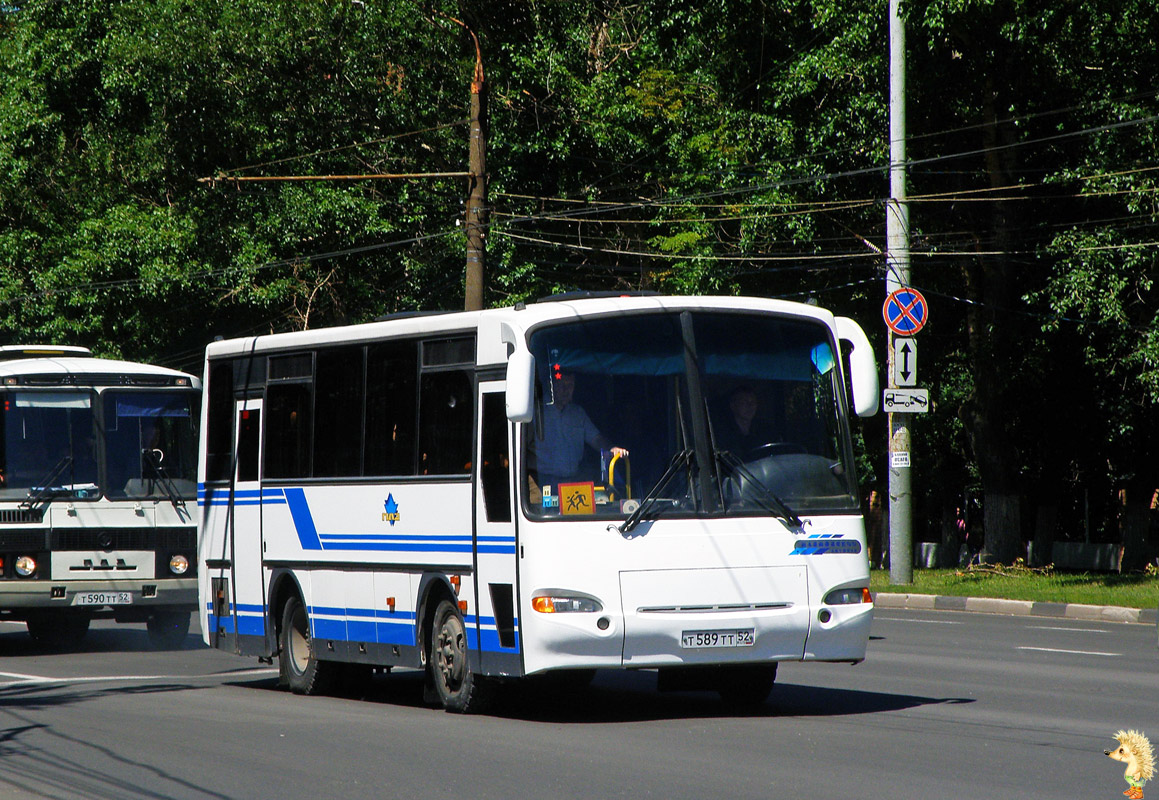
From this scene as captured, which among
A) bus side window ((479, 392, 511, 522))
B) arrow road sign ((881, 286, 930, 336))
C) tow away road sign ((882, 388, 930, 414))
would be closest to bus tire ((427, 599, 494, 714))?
bus side window ((479, 392, 511, 522))

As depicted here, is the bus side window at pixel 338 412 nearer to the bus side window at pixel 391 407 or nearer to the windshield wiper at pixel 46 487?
the bus side window at pixel 391 407

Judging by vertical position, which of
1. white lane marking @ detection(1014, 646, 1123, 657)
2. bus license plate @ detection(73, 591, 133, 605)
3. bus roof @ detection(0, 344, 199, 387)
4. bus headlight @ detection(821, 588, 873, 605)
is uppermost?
bus roof @ detection(0, 344, 199, 387)

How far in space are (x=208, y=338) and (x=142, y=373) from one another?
23.0 m

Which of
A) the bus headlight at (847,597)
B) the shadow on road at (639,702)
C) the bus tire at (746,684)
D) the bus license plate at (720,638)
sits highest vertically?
the bus headlight at (847,597)

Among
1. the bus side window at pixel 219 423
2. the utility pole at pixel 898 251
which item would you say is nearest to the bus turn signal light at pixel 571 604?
the bus side window at pixel 219 423

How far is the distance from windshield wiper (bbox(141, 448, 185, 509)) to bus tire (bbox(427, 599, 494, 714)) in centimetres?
714

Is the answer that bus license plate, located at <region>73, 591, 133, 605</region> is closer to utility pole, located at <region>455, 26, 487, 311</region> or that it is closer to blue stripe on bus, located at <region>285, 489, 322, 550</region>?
blue stripe on bus, located at <region>285, 489, 322, 550</region>

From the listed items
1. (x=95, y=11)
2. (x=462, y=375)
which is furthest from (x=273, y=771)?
(x=95, y=11)

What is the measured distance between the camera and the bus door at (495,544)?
10547 millimetres

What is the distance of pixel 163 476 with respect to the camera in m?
17.9

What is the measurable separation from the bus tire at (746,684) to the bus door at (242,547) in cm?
423

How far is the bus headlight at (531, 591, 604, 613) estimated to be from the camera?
1022cm

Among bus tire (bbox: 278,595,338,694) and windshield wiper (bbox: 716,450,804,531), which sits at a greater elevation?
windshield wiper (bbox: 716,450,804,531)

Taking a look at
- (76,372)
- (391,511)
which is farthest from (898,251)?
(391,511)
